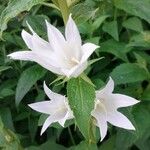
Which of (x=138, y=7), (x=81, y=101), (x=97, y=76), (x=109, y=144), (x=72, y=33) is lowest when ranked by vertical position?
(x=109, y=144)

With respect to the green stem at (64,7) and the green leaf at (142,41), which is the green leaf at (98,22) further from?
the green stem at (64,7)

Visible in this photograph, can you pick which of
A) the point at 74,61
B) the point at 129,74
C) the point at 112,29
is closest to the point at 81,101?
the point at 74,61

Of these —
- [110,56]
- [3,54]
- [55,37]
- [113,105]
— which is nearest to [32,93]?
[3,54]

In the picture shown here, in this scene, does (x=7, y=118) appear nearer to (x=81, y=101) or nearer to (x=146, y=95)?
(x=146, y=95)

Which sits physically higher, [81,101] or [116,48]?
[81,101]

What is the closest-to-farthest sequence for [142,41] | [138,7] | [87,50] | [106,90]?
[87,50], [106,90], [138,7], [142,41]

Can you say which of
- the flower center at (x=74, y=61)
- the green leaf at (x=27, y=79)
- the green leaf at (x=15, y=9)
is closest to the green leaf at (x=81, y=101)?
the flower center at (x=74, y=61)

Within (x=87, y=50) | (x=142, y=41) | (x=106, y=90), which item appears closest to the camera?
(x=87, y=50)

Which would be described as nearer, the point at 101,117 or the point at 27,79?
the point at 101,117
